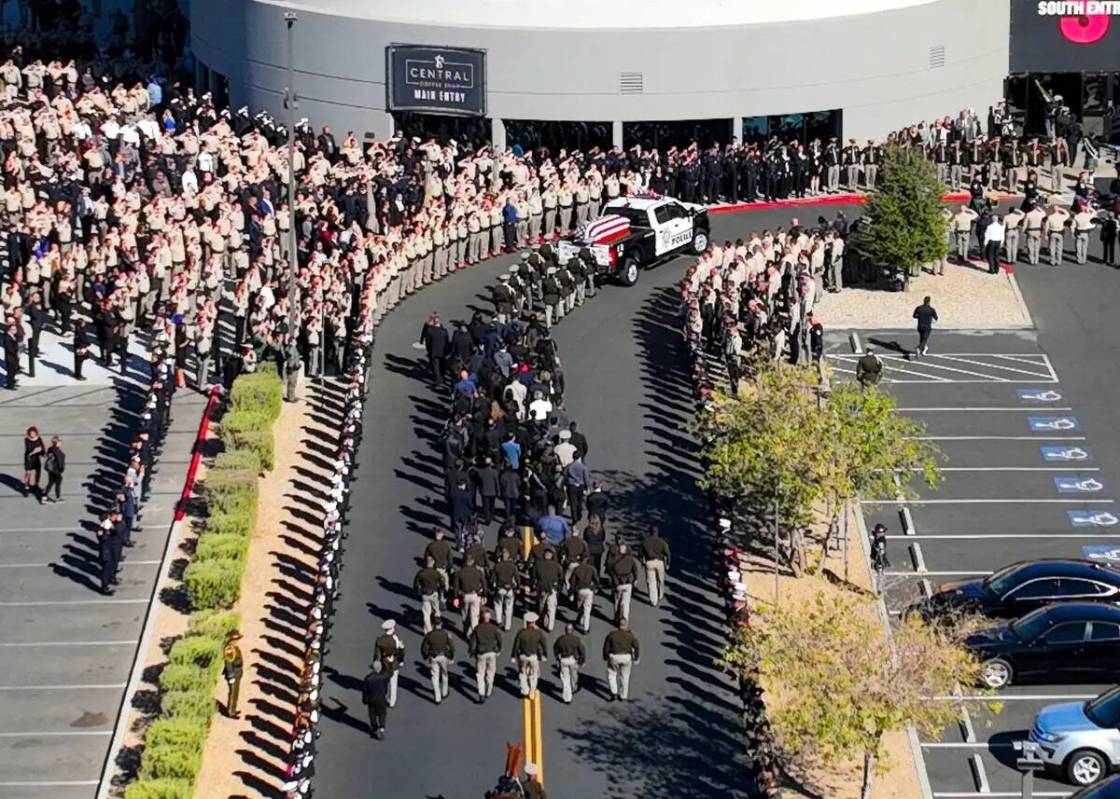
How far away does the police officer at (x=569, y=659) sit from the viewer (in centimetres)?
3891

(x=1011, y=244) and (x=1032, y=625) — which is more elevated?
(x=1011, y=244)

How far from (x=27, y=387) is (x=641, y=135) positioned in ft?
70.4

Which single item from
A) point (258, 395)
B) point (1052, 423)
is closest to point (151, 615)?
point (258, 395)

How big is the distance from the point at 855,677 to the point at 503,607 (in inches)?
311

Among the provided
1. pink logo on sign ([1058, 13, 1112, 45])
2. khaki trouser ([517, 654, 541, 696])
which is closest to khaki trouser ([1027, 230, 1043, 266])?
pink logo on sign ([1058, 13, 1112, 45])

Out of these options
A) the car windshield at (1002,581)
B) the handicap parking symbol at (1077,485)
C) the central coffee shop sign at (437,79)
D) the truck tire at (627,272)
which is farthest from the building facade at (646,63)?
the car windshield at (1002,581)

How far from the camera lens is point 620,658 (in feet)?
128

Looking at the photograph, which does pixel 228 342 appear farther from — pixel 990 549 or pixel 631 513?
pixel 990 549

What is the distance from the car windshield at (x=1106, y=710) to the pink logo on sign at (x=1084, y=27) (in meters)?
36.3

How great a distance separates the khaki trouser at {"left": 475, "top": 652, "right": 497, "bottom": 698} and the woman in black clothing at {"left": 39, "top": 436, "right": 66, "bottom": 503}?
11127 mm

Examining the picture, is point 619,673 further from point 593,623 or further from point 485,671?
point 593,623

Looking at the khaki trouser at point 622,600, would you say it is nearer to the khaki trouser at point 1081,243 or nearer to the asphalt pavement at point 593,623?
the asphalt pavement at point 593,623

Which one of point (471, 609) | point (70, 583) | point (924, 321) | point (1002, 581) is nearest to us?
point (471, 609)

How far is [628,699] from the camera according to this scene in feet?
129
